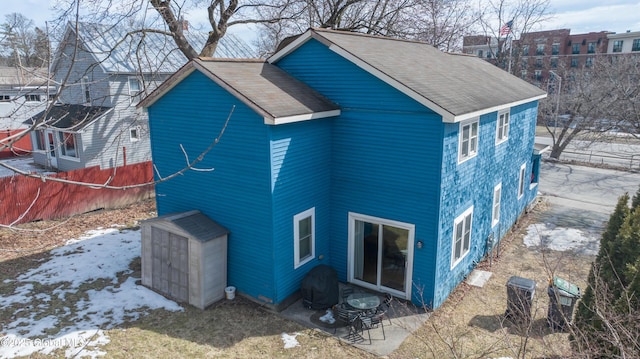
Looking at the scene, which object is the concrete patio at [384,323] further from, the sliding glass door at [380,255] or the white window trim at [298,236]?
the white window trim at [298,236]

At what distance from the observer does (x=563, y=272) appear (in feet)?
42.2

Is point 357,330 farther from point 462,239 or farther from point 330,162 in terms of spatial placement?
point 330,162

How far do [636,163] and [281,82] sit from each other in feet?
96.1

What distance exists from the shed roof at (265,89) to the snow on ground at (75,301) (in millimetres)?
4918

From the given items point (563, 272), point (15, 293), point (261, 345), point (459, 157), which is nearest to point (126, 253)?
point (15, 293)

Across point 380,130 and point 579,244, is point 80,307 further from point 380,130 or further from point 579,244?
point 579,244

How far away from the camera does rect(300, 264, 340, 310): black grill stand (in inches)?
405

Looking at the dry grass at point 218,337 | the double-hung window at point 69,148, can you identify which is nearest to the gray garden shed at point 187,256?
the dry grass at point 218,337

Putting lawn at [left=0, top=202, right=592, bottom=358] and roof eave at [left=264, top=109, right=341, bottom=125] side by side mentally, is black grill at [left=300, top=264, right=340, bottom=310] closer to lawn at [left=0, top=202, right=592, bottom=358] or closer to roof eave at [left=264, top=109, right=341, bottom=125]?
lawn at [left=0, top=202, right=592, bottom=358]

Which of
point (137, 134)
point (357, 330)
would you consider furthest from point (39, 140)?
point (357, 330)

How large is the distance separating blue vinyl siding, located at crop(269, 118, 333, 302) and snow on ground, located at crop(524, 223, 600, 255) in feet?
25.4

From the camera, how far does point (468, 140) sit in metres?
11.1

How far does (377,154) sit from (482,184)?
13.3ft

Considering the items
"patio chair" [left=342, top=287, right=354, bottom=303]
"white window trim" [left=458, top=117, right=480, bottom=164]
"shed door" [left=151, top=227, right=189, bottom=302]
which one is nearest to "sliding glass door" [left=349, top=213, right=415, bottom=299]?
"patio chair" [left=342, top=287, right=354, bottom=303]
